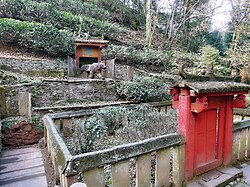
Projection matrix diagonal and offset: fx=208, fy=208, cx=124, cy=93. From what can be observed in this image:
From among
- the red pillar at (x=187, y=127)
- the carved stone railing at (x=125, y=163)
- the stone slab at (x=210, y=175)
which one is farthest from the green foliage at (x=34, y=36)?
the stone slab at (x=210, y=175)

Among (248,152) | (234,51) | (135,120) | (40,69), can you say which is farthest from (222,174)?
(234,51)

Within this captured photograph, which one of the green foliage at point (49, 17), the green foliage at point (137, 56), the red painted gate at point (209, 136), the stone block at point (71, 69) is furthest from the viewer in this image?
the green foliage at point (137, 56)

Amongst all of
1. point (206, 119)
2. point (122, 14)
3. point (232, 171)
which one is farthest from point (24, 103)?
point (122, 14)

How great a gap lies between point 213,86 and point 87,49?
8.45m

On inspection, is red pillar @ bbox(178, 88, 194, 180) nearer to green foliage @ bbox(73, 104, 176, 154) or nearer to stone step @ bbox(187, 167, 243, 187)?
stone step @ bbox(187, 167, 243, 187)

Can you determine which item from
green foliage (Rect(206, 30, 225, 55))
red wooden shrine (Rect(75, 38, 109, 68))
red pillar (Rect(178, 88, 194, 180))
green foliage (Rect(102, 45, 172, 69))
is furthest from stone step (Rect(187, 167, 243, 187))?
green foliage (Rect(206, 30, 225, 55))

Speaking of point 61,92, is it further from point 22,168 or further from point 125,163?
point 125,163

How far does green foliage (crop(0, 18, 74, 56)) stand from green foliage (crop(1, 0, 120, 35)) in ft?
7.21

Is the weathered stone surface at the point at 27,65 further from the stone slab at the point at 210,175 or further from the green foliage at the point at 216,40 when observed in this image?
the green foliage at the point at 216,40

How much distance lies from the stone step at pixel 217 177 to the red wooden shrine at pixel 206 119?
0.08 meters

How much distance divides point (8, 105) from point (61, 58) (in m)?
6.58

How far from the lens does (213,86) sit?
300 cm

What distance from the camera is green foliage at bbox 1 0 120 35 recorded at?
13.2 metres

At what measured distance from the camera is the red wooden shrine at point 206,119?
294 centimetres
